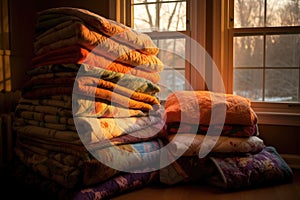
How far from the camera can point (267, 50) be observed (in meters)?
2.21

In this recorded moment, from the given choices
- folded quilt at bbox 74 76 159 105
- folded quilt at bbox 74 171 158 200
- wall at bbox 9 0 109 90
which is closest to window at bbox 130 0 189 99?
wall at bbox 9 0 109 90

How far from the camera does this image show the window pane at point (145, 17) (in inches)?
94.1

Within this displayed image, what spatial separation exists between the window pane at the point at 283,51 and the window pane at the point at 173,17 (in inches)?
23.5

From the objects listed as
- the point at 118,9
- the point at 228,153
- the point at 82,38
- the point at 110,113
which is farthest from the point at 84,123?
the point at 118,9

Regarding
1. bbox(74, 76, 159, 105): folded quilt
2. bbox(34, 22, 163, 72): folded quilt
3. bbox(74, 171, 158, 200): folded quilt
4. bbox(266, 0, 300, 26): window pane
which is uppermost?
bbox(266, 0, 300, 26): window pane

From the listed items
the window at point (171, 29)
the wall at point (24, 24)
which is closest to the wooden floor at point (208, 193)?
the window at point (171, 29)

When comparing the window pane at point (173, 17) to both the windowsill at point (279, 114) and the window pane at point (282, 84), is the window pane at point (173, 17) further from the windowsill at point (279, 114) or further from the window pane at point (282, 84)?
the windowsill at point (279, 114)

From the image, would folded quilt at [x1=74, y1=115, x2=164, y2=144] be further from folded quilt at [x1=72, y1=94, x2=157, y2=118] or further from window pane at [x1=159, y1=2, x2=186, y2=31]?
window pane at [x1=159, y1=2, x2=186, y2=31]

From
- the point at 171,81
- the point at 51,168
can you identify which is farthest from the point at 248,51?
the point at 51,168

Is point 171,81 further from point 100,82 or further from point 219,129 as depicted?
point 100,82

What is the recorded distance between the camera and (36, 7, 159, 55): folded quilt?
150 centimetres

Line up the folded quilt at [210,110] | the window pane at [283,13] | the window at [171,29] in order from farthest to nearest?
the window at [171,29]
the window pane at [283,13]
the folded quilt at [210,110]

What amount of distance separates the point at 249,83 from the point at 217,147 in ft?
2.24

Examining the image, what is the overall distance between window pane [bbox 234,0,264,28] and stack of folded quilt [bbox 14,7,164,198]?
2.64 ft
